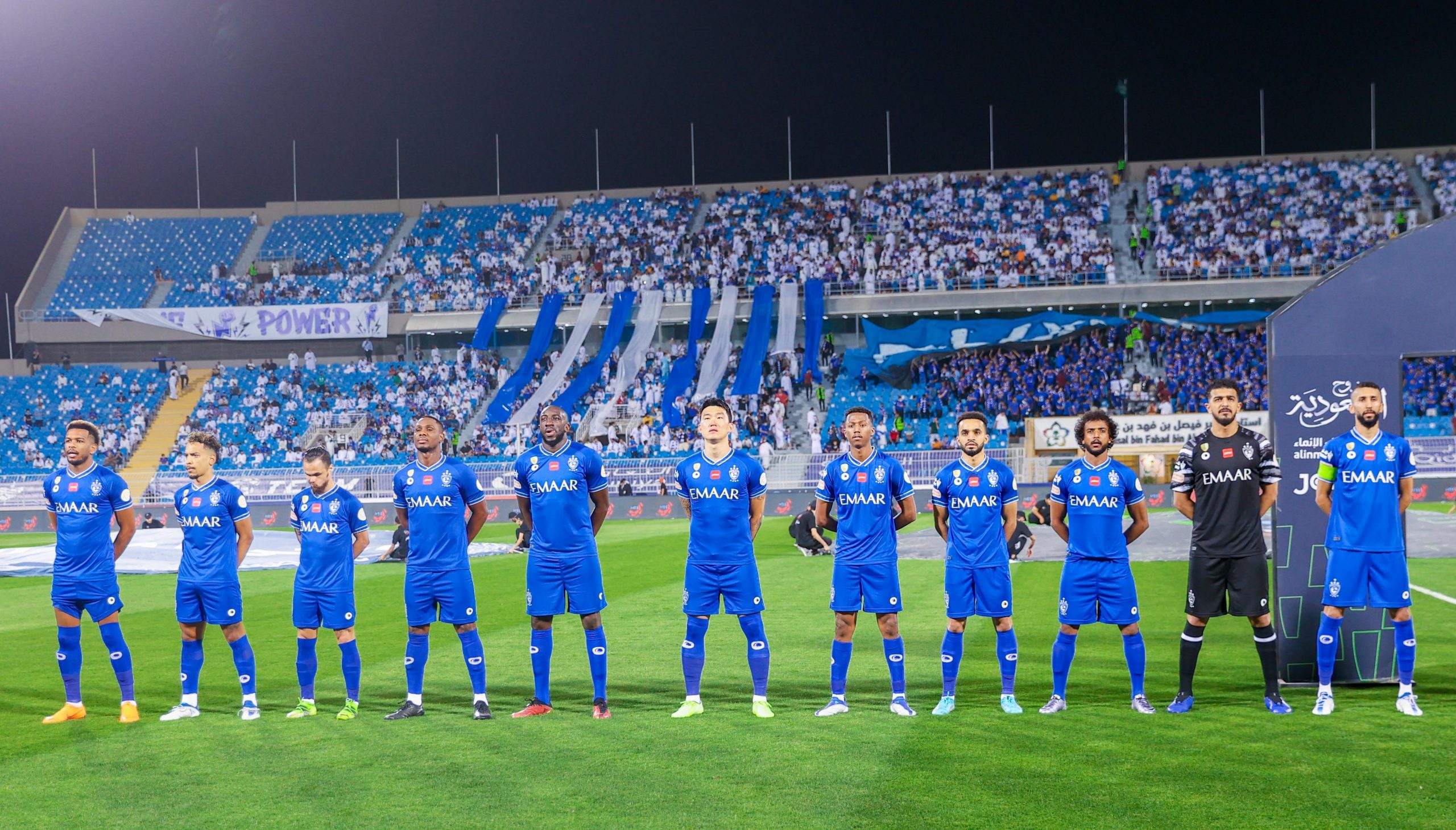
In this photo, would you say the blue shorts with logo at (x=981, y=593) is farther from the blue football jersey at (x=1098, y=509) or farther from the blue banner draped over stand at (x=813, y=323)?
the blue banner draped over stand at (x=813, y=323)

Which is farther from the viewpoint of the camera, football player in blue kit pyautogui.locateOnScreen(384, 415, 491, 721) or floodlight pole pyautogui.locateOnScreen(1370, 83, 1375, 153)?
floodlight pole pyautogui.locateOnScreen(1370, 83, 1375, 153)

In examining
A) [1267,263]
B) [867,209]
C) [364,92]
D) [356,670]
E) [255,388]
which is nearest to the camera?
[356,670]

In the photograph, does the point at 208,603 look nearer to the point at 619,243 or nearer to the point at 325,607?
the point at 325,607

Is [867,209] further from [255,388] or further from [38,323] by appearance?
[38,323]

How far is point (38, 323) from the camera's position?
50.1 meters

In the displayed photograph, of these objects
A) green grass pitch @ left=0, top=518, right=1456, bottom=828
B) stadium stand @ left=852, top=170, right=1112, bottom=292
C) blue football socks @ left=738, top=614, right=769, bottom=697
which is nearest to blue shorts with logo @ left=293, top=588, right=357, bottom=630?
green grass pitch @ left=0, top=518, right=1456, bottom=828

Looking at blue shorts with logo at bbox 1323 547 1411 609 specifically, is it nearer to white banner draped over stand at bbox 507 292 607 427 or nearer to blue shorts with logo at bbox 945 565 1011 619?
blue shorts with logo at bbox 945 565 1011 619

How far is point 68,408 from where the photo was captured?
45.0 m

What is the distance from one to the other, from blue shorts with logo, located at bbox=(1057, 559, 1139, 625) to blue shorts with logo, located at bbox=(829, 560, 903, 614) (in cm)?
124

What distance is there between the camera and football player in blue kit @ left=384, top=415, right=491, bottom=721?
860 centimetres

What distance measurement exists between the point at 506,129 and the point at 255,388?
1916 centimetres

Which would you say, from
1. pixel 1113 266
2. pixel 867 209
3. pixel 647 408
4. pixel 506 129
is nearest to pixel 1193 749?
pixel 647 408

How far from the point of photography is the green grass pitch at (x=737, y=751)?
235 inches

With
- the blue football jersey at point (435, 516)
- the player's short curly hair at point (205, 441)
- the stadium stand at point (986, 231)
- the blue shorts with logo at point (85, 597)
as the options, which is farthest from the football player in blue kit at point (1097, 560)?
the stadium stand at point (986, 231)
